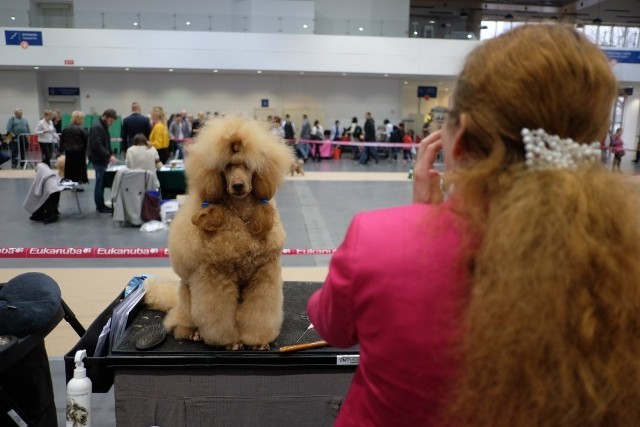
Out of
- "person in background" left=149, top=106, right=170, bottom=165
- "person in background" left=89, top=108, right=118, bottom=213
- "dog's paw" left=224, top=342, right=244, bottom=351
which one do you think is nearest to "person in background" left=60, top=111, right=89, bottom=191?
"person in background" left=89, top=108, right=118, bottom=213

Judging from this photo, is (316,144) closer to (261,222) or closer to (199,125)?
(199,125)

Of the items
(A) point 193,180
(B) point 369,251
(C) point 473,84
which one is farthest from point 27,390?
(C) point 473,84

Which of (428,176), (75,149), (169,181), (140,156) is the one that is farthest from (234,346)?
(75,149)

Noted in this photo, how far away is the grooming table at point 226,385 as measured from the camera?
7.43 ft

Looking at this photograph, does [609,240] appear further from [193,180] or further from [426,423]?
[193,180]

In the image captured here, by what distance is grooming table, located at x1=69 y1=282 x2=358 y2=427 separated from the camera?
226 cm

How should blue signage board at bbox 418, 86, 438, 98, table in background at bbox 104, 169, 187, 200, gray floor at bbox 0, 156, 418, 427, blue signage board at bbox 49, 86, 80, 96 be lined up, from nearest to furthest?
1. gray floor at bbox 0, 156, 418, 427
2. table in background at bbox 104, 169, 187, 200
3. blue signage board at bbox 49, 86, 80, 96
4. blue signage board at bbox 418, 86, 438, 98

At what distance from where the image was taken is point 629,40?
758 inches

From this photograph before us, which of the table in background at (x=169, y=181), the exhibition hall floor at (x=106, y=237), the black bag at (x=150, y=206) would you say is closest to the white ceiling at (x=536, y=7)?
the exhibition hall floor at (x=106, y=237)

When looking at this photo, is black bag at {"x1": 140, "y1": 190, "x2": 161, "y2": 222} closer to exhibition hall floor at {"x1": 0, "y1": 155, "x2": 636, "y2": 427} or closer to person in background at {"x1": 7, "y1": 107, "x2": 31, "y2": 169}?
exhibition hall floor at {"x1": 0, "y1": 155, "x2": 636, "y2": 427}

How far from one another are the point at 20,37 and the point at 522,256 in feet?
66.8

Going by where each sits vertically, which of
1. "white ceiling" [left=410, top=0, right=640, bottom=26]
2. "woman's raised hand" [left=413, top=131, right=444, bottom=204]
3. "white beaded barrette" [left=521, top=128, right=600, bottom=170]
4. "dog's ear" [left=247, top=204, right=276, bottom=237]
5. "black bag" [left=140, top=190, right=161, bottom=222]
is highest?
"white ceiling" [left=410, top=0, right=640, bottom=26]

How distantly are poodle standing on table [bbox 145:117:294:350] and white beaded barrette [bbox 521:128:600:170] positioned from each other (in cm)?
153

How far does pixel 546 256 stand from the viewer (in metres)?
0.75
